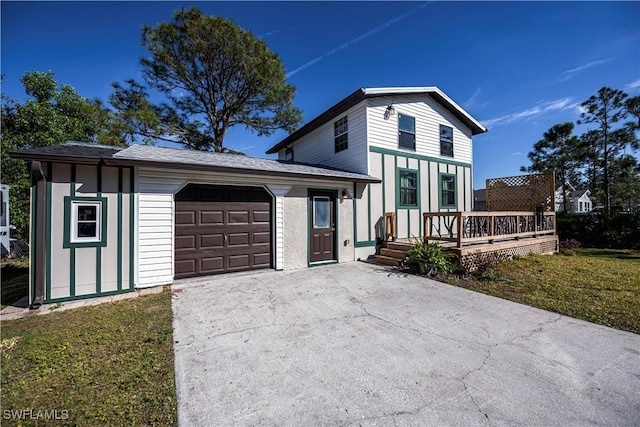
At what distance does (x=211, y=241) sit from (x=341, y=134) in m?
6.20

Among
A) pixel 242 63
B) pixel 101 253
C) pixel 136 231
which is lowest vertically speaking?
pixel 101 253

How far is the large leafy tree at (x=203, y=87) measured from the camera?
11188mm

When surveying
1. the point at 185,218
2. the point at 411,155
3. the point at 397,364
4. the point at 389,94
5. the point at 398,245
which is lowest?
the point at 397,364

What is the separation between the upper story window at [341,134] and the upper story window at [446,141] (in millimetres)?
4088

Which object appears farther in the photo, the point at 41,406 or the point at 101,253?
the point at 101,253

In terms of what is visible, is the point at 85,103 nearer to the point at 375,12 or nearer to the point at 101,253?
the point at 101,253

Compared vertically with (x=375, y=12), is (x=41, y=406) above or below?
below

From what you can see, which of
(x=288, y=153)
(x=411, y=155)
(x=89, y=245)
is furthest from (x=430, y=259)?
(x=288, y=153)

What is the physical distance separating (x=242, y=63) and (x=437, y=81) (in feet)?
29.4

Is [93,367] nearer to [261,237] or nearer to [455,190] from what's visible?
[261,237]

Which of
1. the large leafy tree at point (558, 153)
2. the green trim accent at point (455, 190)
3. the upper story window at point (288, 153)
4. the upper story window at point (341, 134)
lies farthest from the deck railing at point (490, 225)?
the large leafy tree at point (558, 153)

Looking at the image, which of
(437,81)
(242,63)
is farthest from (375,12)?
(242,63)

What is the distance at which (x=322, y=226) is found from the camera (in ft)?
24.5

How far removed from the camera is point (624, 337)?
3033 mm
